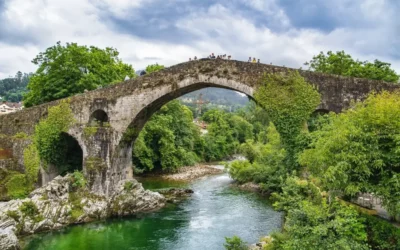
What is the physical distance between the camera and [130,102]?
18484mm

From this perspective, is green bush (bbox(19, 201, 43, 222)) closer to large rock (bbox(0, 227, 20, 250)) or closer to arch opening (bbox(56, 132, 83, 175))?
large rock (bbox(0, 227, 20, 250))

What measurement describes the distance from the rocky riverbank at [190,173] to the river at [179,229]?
28.1 feet

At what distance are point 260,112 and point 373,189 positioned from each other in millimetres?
35435

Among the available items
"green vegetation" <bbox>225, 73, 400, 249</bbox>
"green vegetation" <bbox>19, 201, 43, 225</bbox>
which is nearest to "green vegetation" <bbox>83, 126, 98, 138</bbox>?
"green vegetation" <bbox>19, 201, 43, 225</bbox>

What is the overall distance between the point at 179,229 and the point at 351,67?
13495 millimetres

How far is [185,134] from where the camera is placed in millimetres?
35750

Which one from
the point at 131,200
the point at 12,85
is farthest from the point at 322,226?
the point at 12,85

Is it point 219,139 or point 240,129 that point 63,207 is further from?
point 240,129

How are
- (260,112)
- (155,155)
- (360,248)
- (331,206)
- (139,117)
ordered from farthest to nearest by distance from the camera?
(260,112)
(155,155)
(139,117)
(331,206)
(360,248)

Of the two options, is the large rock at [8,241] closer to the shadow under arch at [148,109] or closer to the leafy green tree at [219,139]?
the shadow under arch at [148,109]

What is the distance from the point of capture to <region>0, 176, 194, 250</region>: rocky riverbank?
1451 cm

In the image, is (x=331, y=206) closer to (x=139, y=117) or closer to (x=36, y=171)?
(x=139, y=117)

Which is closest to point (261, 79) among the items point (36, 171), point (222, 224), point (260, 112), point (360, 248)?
point (222, 224)

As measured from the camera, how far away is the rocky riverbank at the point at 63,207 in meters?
14.5
